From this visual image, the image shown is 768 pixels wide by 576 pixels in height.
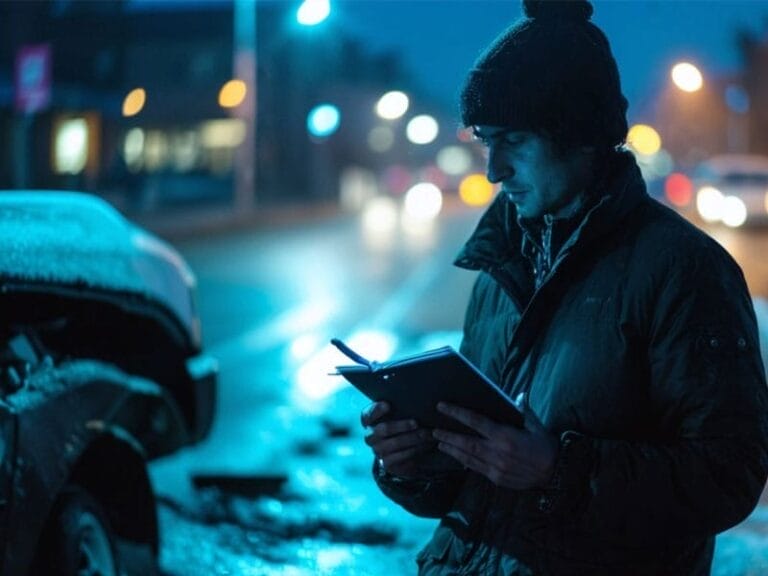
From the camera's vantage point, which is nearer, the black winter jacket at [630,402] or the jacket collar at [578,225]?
the black winter jacket at [630,402]

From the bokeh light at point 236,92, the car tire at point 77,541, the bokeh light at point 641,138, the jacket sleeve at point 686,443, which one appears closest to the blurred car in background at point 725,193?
the bokeh light at point 641,138

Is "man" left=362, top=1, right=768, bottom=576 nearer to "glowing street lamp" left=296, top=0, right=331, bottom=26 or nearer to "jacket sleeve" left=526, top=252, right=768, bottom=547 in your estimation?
"jacket sleeve" left=526, top=252, right=768, bottom=547

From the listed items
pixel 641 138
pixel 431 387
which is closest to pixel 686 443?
pixel 431 387

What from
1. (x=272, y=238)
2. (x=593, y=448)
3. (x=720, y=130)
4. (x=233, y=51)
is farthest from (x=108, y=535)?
(x=720, y=130)

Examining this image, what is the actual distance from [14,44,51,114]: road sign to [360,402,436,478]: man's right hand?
36.6 ft

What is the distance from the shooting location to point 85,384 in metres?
4.09

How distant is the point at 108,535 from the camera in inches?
161

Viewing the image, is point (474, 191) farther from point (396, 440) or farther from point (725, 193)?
point (396, 440)

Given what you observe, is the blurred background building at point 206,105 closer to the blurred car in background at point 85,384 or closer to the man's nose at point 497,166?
the blurred car in background at point 85,384

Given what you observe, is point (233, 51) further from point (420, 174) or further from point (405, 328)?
point (405, 328)

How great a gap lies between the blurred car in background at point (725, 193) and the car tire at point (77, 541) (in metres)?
23.8

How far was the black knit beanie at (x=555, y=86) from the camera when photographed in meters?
2.09

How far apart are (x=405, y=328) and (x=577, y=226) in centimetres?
1134

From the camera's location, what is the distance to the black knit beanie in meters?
2.09
